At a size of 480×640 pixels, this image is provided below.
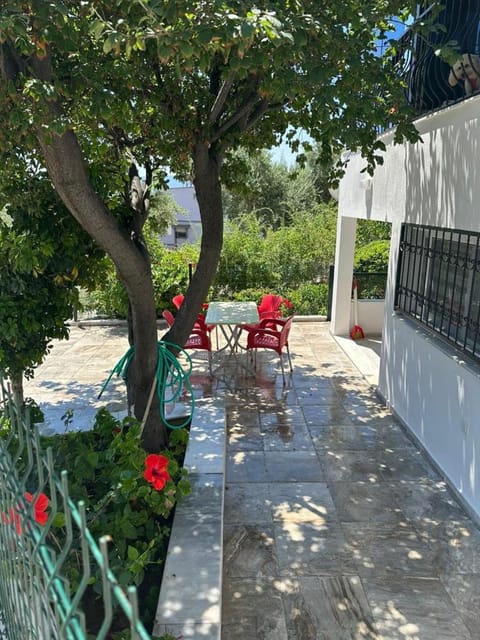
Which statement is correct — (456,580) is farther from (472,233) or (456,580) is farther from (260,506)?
(472,233)

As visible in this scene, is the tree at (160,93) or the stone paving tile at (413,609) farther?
the stone paving tile at (413,609)

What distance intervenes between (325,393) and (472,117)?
384cm

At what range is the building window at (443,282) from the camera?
4379 mm

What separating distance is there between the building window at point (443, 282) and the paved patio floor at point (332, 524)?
1.30 m

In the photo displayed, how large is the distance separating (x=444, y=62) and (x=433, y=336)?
2618 mm

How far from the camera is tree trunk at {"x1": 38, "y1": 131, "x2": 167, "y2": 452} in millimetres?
3107

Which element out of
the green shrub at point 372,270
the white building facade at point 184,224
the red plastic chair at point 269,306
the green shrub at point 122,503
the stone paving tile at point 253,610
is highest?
the white building facade at point 184,224

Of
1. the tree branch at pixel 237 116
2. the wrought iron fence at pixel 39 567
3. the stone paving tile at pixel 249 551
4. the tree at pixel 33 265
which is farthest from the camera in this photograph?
the tree branch at pixel 237 116

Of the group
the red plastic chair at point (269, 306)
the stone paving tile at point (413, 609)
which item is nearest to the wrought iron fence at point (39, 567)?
the stone paving tile at point (413, 609)

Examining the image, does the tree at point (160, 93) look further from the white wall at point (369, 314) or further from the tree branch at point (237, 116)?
the white wall at point (369, 314)

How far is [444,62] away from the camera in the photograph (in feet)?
15.6

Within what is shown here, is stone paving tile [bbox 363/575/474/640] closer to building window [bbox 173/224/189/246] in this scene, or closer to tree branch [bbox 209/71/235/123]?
tree branch [bbox 209/71/235/123]

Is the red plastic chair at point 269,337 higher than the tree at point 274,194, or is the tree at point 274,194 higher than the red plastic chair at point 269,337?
the tree at point 274,194

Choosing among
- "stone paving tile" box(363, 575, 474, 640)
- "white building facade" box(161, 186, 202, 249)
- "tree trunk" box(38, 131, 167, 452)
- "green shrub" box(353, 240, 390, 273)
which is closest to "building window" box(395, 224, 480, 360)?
"stone paving tile" box(363, 575, 474, 640)
